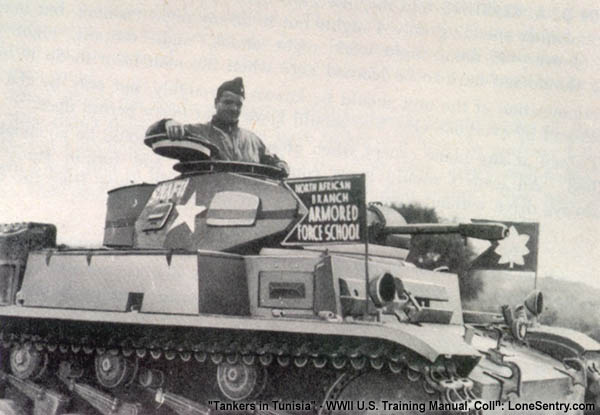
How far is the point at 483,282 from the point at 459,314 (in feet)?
65.1

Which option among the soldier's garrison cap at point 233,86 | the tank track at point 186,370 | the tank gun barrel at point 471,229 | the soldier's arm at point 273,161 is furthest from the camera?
the soldier's arm at point 273,161

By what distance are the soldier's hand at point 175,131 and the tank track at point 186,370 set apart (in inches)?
92.0

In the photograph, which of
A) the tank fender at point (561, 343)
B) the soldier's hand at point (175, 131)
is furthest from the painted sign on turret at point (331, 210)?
the tank fender at point (561, 343)

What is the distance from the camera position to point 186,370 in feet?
27.7

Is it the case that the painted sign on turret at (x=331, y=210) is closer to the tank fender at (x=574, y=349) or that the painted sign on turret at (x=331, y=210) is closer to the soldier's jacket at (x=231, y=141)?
the soldier's jacket at (x=231, y=141)

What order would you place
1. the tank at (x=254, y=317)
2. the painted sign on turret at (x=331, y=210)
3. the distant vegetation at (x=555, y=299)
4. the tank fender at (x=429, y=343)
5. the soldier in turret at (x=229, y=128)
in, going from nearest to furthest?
the tank fender at (x=429, y=343) < the tank at (x=254, y=317) < the painted sign on turret at (x=331, y=210) < the soldier in turret at (x=229, y=128) < the distant vegetation at (x=555, y=299)

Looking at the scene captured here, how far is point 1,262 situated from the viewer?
33.1 ft

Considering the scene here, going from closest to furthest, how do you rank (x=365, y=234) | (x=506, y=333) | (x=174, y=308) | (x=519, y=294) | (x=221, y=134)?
(x=365, y=234) < (x=174, y=308) < (x=506, y=333) < (x=221, y=134) < (x=519, y=294)

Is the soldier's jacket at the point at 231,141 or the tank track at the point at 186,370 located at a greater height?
the soldier's jacket at the point at 231,141

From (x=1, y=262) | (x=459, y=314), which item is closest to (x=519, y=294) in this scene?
(x=459, y=314)

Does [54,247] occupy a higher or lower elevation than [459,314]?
higher

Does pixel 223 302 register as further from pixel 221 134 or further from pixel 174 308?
pixel 221 134

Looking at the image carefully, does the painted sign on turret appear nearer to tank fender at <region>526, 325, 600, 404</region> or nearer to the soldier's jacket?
the soldier's jacket

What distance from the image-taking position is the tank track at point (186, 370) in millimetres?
7055
